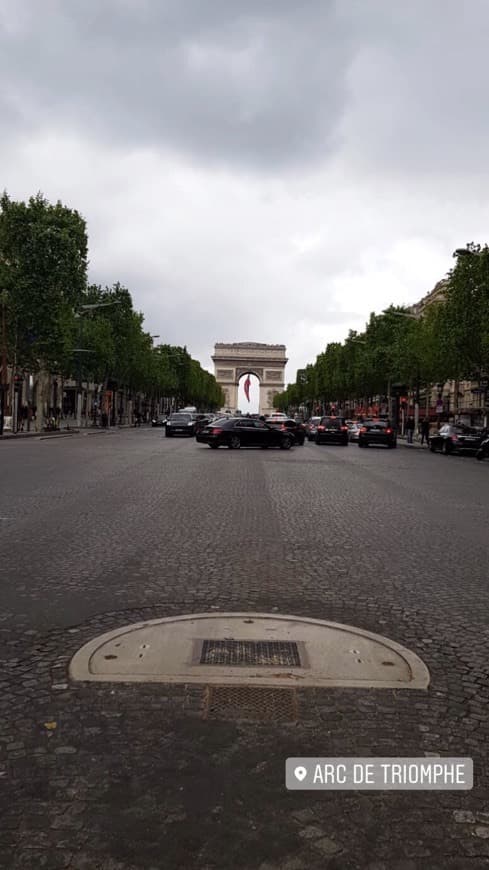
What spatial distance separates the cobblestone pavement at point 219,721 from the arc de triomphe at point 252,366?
159541 mm

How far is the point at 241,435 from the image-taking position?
3312 cm

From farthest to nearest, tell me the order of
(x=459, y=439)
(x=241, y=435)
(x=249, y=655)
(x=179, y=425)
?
(x=179, y=425) < (x=459, y=439) < (x=241, y=435) < (x=249, y=655)

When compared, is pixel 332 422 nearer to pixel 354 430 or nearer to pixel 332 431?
pixel 332 431

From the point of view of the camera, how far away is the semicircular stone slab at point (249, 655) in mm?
4168

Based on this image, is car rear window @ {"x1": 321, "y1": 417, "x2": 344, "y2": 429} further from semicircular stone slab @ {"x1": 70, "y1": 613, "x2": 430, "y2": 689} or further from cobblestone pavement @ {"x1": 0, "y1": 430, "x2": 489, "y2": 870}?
semicircular stone slab @ {"x1": 70, "y1": 613, "x2": 430, "y2": 689}

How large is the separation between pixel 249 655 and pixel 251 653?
0.12 feet

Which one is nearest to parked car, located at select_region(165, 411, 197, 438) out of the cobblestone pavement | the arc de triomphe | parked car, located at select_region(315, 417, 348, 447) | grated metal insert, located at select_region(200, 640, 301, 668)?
parked car, located at select_region(315, 417, 348, 447)

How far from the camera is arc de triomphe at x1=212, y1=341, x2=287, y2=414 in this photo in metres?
169

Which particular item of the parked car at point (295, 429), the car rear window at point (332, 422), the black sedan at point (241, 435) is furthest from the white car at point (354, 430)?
the black sedan at point (241, 435)

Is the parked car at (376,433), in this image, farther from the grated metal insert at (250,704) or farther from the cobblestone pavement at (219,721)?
the grated metal insert at (250,704)

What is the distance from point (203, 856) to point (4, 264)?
48.2m

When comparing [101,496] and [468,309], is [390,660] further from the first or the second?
[468,309]

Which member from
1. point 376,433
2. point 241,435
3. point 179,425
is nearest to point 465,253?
point 376,433

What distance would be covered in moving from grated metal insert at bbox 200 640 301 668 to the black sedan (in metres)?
27.7
